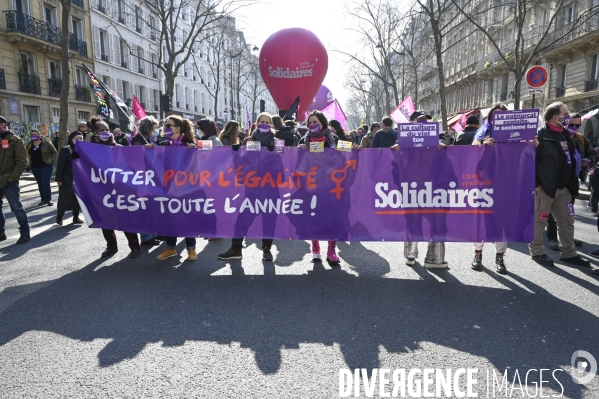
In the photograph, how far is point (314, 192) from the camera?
513 centimetres

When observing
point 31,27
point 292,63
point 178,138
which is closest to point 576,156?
point 178,138

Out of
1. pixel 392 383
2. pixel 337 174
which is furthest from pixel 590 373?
pixel 337 174

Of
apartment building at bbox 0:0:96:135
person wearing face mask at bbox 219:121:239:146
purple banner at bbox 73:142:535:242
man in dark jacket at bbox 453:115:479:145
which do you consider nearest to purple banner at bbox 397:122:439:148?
purple banner at bbox 73:142:535:242

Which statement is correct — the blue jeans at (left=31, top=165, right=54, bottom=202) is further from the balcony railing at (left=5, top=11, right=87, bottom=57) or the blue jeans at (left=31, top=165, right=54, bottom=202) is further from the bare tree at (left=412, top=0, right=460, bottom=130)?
the balcony railing at (left=5, top=11, right=87, bottom=57)

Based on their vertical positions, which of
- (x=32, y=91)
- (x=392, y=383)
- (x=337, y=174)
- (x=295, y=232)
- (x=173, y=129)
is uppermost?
(x=32, y=91)

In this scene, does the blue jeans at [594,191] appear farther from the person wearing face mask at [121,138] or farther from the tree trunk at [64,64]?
the tree trunk at [64,64]

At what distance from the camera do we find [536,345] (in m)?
3.27

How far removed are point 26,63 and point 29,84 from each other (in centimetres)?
150

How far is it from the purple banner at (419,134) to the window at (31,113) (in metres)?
25.9

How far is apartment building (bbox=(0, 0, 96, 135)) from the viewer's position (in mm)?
22750

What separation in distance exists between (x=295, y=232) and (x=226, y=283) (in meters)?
1.05

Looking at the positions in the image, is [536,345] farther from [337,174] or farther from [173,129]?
[173,129]

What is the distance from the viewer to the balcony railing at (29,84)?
77.9 feet

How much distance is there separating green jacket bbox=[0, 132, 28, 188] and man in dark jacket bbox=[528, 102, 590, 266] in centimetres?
765
